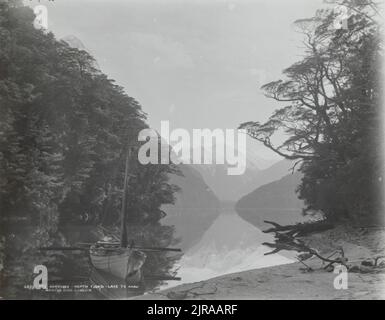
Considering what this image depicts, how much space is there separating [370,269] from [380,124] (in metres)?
10.1

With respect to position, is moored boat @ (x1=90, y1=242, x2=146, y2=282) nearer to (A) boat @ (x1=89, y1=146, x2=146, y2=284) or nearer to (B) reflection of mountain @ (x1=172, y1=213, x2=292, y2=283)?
(A) boat @ (x1=89, y1=146, x2=146, y2=284)

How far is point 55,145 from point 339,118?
70.6ft

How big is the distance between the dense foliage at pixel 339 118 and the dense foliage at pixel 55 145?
498 inches

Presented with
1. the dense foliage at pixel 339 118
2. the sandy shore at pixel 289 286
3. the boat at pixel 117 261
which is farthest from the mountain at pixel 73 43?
the sandy shore at pixel 289 286

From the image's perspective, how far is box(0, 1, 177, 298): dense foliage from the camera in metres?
23.9

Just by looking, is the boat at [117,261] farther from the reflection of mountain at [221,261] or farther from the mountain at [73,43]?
the mountain at [73,43]

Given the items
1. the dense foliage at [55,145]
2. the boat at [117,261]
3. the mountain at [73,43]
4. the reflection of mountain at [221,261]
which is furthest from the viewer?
the mountain at [73,43]

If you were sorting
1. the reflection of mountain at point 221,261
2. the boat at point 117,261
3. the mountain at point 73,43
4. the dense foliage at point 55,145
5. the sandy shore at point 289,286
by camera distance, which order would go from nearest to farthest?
1. the sandy shore at point 289,286
2. the boat at point 117,261
3. the reflection of mountain at point 221,261
4. the dense foliage at point 55,145
5. the mountain at point 73,43

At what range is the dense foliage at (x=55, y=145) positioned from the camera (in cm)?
2386

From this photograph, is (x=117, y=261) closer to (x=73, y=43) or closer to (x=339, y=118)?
(x=339, y=118)

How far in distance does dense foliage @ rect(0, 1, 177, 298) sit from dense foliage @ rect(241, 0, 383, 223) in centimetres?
1264
